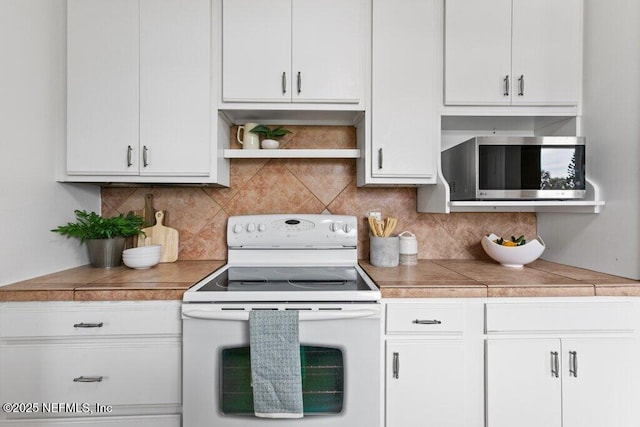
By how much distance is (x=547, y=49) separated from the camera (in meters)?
1.69

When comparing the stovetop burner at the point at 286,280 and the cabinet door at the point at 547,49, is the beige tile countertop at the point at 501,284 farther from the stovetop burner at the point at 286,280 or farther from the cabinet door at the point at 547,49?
the cabinet door at the point at 547,49

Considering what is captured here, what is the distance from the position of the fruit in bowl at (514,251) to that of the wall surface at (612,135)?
0.26 m

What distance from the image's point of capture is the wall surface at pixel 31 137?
1373mm

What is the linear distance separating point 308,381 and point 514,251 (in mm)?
1232

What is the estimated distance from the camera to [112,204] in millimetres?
2025

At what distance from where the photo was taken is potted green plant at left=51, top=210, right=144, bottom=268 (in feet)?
5.69

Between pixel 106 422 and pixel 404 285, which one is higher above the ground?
pixel 404 285


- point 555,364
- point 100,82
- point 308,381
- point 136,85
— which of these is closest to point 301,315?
point 308,381

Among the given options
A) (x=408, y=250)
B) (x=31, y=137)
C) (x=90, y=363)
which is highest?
(x=31, y=137)

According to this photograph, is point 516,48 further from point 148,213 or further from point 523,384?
point 148,213

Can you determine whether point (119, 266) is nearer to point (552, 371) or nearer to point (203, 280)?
point (203, 280)

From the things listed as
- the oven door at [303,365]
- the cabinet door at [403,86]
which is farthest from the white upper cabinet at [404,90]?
the oven door at [303,365]

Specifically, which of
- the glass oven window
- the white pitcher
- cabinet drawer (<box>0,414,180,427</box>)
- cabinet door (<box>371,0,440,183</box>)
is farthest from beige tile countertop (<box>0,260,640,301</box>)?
the white pitcher

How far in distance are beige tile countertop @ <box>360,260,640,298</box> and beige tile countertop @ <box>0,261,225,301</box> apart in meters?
0.90
